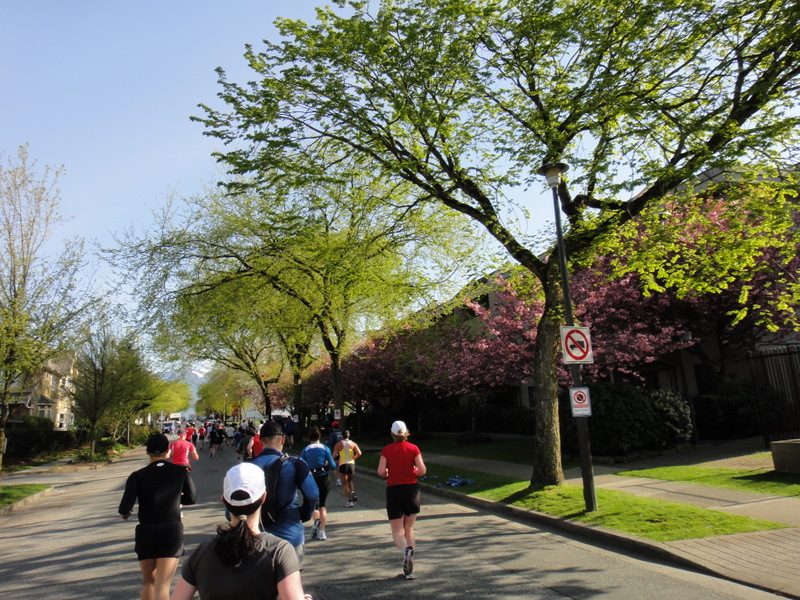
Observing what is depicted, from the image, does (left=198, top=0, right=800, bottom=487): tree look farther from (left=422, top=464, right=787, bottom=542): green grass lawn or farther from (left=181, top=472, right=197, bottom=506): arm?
(left=181, top=472, right=197, bottom=506): arm

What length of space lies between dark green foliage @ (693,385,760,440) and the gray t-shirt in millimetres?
17830

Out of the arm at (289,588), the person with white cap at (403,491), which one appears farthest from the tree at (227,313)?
the arm at (289,588)

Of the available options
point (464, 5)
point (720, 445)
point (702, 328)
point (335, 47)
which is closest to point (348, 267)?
point (335, 47)

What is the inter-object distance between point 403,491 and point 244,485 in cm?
418

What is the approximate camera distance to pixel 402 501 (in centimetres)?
644

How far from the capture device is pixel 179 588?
8.20 ft

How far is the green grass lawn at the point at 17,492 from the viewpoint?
1422 cm

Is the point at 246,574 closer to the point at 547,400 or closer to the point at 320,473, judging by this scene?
the point at 320,473

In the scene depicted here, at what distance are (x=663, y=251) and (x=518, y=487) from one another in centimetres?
553

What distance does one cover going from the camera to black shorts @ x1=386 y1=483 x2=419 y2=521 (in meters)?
6.43

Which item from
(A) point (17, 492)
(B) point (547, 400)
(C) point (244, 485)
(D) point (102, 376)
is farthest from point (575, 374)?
(D) point (102, 376)

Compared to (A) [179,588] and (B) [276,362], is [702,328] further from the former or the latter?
(B) [276,362]

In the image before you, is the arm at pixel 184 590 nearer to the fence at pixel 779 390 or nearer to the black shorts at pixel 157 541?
the black shorts at pixel 157 541

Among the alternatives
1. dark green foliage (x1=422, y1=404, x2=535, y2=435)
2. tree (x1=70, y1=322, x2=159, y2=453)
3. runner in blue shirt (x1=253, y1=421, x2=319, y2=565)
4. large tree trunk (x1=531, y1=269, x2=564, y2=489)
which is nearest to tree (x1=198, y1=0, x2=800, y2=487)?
large tree trunk (x1=531, y1=269, x2=564, y2=489)
